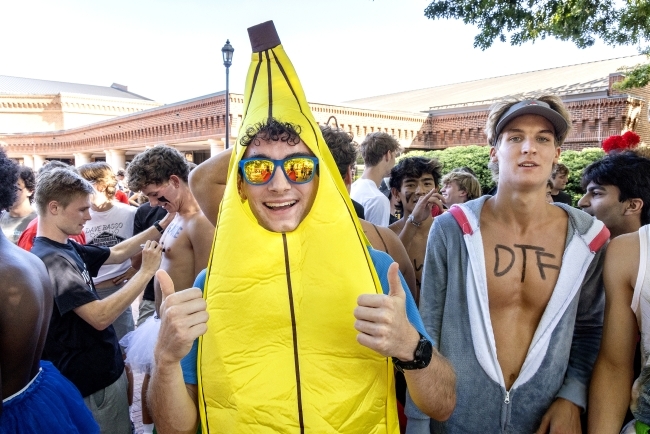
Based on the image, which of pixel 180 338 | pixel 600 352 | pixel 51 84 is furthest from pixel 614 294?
pixel 51 84

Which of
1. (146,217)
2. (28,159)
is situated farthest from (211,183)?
(28,159)

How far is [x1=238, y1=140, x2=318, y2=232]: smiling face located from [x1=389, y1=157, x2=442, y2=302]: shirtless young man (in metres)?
2.09

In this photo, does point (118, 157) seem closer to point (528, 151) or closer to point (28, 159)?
point (28, 159)

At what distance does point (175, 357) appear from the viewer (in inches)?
51.4

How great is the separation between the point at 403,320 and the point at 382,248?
133cm

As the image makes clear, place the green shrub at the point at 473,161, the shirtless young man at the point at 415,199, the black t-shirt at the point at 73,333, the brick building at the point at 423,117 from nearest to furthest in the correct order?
the black t-shirt at the point at 73,333 → the shirtless young man at the point at 415,199 → the green shrub at the point at 473,161 → the brick building at the point at 423,117

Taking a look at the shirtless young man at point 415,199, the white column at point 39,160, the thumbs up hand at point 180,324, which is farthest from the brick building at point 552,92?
the white column at point 39,160

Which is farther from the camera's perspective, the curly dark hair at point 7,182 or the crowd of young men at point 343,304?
the curly dark hair at point 7,182

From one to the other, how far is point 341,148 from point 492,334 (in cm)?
136

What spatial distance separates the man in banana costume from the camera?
1326mm

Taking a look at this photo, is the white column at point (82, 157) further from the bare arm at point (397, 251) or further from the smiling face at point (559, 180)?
the bare arm at point (397, 251)

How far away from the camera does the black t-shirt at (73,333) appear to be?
2.46 metres

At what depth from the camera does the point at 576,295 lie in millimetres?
1847

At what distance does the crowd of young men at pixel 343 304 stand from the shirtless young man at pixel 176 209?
18cm
